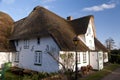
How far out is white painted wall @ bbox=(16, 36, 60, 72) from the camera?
22.7 metres

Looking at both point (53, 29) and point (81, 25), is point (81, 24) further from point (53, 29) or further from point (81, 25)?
point (53, 29)

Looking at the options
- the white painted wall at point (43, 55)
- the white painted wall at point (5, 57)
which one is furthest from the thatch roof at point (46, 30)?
the white painted wall at point (5, 57)

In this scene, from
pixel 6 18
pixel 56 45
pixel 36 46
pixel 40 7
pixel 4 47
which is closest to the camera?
pixel 56 45

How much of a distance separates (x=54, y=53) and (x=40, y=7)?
11937 millimetres

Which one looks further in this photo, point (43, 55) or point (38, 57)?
point (38, 57)

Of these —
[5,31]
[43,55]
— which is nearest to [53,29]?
[43,55]

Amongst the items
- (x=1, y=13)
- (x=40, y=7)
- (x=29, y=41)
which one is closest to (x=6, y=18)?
(x=1, y=13)

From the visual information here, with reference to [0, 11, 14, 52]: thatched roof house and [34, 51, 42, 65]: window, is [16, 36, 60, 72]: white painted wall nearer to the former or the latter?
[34, 51, 42, 65]: window

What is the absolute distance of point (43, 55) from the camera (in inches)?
944

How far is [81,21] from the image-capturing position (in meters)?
32.4

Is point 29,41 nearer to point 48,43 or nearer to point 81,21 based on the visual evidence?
point 48,43

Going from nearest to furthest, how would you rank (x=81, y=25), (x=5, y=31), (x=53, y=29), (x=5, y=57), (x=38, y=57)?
(x=53, y=29), (x=38, y=57), (x=5, y=57), (x=81, y=25), (x=5, y=31)

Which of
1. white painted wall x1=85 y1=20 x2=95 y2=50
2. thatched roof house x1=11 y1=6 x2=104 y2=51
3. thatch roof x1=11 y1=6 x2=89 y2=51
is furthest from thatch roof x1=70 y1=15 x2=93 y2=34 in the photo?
thatch roof x1=11 y1=6 x2=89 y2=51

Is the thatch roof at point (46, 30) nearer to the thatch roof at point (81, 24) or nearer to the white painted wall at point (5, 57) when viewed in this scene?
the thatch roof at point (81, 24)
